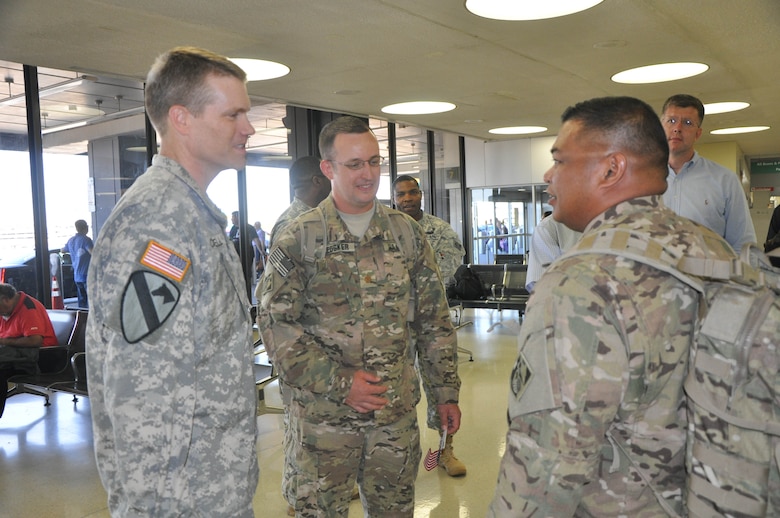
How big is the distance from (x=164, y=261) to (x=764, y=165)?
72.7 ft

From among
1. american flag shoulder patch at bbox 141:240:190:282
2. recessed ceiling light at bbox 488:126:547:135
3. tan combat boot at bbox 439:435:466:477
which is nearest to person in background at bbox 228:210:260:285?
recessed ceiling light at bbox 488:126:547:135

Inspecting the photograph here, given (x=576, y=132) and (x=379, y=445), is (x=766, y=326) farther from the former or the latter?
(x=379, y=445)

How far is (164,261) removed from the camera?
1.25 metres

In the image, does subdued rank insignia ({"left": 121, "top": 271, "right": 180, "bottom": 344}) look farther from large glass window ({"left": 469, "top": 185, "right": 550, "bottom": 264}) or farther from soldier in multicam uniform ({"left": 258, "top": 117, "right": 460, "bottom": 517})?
large glass window ({"left": 469, "top": 185, "right": 550, "bottom": 264})

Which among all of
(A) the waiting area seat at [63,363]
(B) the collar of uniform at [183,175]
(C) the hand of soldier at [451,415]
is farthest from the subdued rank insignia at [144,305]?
(A) the waiting area seat at [63,363]

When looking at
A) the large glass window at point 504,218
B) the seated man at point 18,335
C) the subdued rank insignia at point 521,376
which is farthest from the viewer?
the large glass window at point 504,218

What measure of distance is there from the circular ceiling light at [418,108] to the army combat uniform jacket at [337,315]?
6.75 metres

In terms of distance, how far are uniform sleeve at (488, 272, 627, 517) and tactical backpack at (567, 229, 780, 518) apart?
0.46 ft

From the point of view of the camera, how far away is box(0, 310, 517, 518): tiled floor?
3611 mm

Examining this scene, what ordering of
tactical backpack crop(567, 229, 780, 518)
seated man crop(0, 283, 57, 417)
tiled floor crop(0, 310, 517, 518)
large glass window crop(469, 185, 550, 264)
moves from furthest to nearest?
large glass window crop(469, 185, 550, 264) → seated man crop(0, 283, 57, 417) → tiled floor crop(0, 310, 517, 518) → tactical backpack crop(567, 229, 780, 518)

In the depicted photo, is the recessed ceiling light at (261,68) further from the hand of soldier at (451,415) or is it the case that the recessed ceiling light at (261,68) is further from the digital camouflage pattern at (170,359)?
the digital camouflage pattern at (170,359)

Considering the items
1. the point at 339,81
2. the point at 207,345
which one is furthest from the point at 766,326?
the point at 339,81

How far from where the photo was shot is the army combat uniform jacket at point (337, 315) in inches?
83.0

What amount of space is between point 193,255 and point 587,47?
5.62 metres
